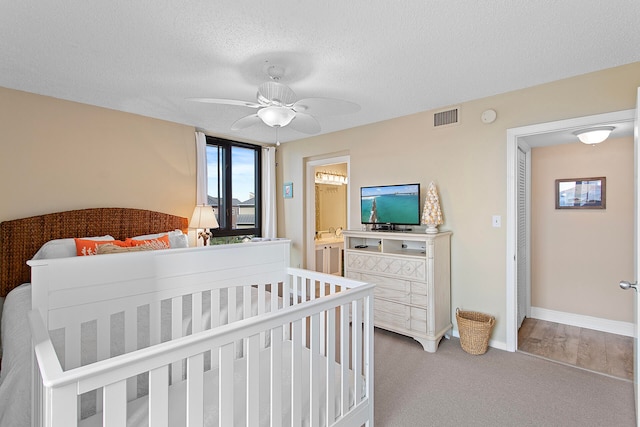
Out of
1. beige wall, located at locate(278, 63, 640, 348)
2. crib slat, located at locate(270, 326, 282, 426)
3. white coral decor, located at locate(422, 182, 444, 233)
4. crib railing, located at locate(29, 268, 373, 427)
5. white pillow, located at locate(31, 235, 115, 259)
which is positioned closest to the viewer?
crib railing, located at locate(29, 268, 373, 427)

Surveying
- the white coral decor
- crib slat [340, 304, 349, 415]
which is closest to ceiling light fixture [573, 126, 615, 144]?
the white coral decor

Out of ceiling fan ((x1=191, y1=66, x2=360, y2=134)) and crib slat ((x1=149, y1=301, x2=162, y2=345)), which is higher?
ceiling fan ((x1=191, y1=66, x2=360, y2=134))

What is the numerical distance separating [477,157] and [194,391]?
297cm

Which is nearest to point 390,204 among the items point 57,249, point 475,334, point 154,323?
point 475,334

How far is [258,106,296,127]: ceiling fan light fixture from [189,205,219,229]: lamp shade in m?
1.91

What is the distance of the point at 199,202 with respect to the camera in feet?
13.0

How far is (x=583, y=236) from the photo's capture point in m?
3.37

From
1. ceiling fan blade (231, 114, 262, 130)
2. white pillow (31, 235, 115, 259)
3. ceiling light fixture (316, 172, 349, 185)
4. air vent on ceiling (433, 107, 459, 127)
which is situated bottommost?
white pillow (31, 235, 115, 259)

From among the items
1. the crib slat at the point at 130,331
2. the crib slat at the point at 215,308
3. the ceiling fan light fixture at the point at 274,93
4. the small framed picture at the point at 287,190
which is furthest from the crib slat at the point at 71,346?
the small framed picture at the point at 287,190

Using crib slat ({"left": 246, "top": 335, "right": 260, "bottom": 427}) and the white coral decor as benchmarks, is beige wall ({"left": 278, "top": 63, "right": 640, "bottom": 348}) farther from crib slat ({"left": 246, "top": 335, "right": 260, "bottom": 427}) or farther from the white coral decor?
crib slat ({"left": 246, "top": 335, "right": 260, "bottom": 427})

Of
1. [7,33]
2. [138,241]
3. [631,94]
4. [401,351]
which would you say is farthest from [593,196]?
[7,33]

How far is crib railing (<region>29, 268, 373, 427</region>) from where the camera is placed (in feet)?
2.65

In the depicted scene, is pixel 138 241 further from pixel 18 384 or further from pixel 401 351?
pixel 401 351

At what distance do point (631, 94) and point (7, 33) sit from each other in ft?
13.6
